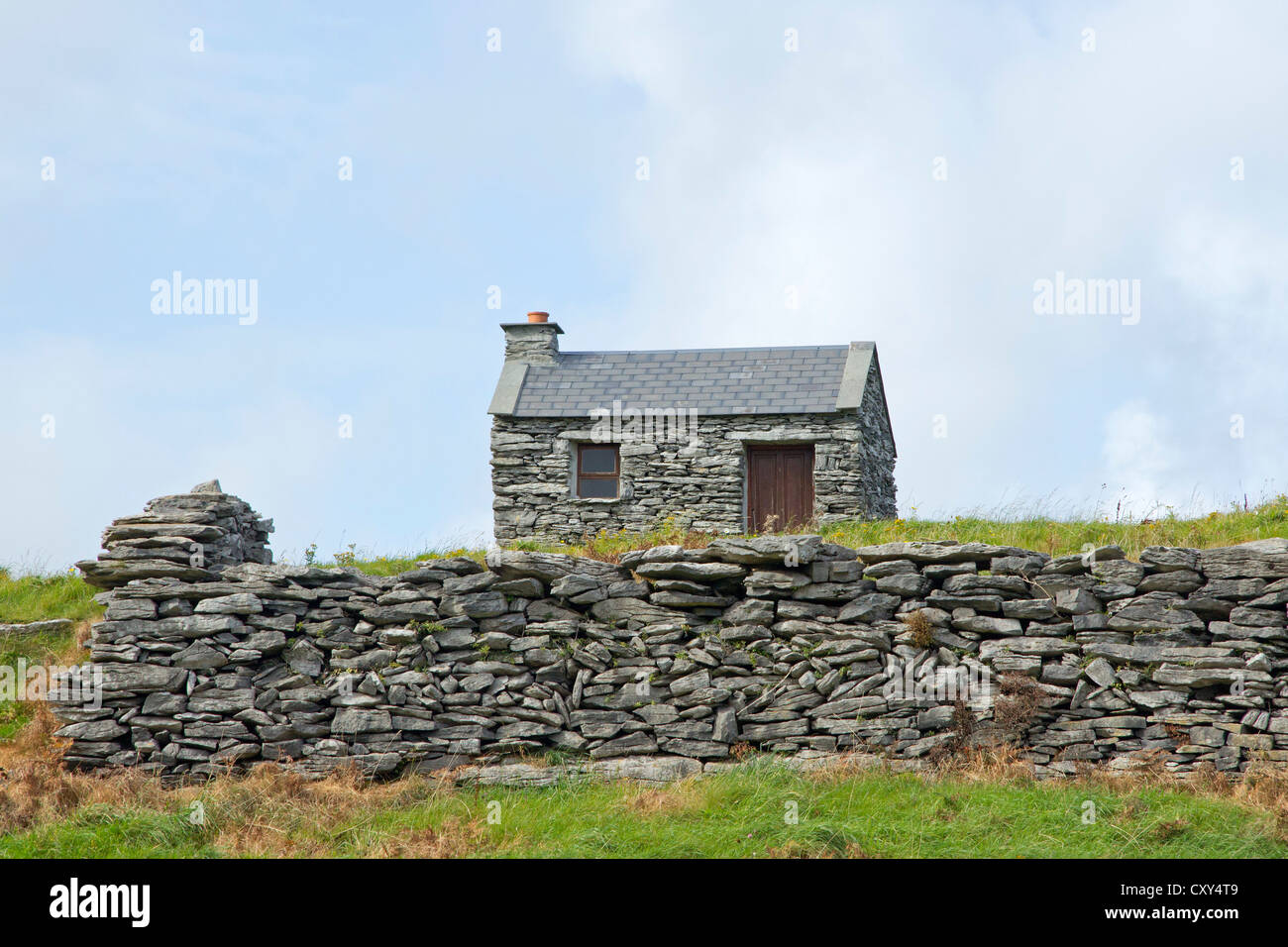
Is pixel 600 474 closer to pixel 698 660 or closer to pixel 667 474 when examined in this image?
pixel 667 474

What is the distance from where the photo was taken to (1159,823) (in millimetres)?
7602

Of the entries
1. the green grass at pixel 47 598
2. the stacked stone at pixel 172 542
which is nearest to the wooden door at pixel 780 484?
the stacked stone at pixel 172 542

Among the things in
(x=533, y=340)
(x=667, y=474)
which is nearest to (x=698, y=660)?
(x=667, y=474)

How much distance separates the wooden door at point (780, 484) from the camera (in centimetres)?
1895

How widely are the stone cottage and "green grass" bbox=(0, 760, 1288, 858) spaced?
992 cm

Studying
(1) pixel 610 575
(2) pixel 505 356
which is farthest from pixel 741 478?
(1) pixel 610 575

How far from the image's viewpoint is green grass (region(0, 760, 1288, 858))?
24.2 ft

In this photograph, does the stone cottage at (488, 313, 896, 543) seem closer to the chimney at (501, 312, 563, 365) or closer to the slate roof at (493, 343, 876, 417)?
the slate roof at (493, 343, 876, 417)

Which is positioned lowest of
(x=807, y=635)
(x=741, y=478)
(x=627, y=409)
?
(x=807, y=635)

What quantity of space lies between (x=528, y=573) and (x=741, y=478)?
9.55m

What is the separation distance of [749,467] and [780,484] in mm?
678

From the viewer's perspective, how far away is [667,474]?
62.5 ft

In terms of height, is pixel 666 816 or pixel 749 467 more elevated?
pixel 749 467
